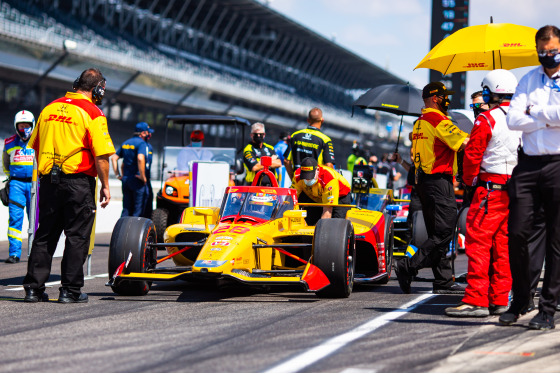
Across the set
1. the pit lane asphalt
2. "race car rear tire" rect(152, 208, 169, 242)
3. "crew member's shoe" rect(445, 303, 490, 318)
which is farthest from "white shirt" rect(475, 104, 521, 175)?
"race car rear tire" rect(152, 208, 169, 242)

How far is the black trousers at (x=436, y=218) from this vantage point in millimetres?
7348

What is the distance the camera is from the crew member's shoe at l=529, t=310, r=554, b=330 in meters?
5.40

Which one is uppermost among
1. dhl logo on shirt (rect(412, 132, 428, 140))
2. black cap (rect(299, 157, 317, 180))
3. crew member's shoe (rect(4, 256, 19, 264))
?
dhl logo on shirt (rect(412, 132, 428, 140))

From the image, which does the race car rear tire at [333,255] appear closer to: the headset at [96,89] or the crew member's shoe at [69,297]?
the crew member's shoe at [69,297]

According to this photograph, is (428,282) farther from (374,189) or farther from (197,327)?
(197,327)

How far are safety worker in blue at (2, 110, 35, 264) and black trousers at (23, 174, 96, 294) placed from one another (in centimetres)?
394

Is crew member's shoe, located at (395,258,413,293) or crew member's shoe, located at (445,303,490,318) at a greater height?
crew member's shoe, located at (395,258,413,293)

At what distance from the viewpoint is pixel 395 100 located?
10086 mm

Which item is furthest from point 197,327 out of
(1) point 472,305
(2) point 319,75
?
(2) point 319,75

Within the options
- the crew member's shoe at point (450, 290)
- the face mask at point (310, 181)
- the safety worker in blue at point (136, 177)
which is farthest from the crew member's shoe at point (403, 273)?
the safety worker in blue at point (136, 177)

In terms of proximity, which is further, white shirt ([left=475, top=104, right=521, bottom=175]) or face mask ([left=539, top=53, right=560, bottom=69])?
white shirt ([left=475, top=104, right=521, bottom=175])

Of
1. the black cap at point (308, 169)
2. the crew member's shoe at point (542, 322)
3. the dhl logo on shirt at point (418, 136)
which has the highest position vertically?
the dhl logo on shirt at point (418, 136)

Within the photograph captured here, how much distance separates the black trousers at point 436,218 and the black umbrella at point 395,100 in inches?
102

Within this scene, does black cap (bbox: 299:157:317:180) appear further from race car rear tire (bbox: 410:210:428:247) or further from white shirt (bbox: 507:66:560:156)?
white shirt (bbox: 507:66:560:156)
